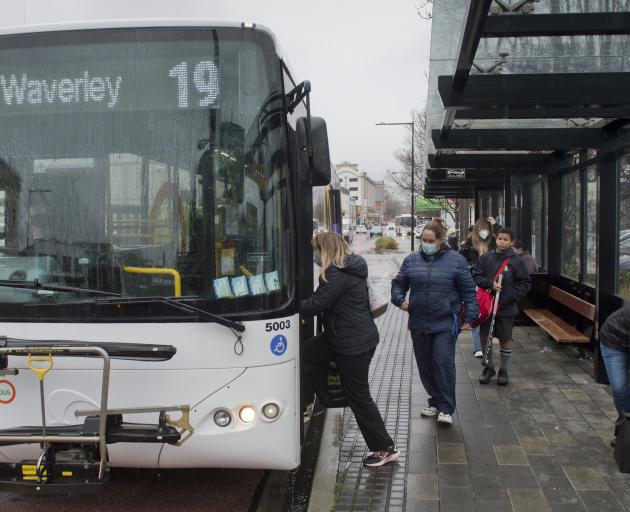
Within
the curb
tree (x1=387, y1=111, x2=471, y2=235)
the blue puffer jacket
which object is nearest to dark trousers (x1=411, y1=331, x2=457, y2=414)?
the blue puffer jacket

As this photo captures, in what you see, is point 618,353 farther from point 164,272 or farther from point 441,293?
point 164,272

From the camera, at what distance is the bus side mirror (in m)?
4.33

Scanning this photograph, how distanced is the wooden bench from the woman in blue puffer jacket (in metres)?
2.99

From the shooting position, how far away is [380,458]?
5191 millimetres

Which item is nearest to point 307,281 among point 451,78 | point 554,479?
point 554,479

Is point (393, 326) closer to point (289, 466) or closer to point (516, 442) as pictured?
point (516, 442)

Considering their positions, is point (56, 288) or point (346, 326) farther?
point (346, 326)

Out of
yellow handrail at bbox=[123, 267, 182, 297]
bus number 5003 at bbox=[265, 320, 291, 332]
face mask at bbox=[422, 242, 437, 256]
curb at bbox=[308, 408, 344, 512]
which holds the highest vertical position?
face mask at bbox=[422, 242, 437, 256]

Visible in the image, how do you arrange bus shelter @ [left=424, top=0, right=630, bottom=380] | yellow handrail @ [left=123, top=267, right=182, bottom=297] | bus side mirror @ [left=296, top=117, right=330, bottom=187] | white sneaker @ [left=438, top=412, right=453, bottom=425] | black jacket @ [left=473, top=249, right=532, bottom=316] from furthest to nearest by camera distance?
black jacket @ [left=473, top=249, right=532, bottom=316], white sneaker @ [left=438, top=412, right=453, bottom=425], bus shelter @ [left=424, top=0, right=630, bottom=380], bus side mirror @ [left=296, top=117, right=330, bottom=187], yellow handrail @ [left=123, top=267, right=182, bottom=297]

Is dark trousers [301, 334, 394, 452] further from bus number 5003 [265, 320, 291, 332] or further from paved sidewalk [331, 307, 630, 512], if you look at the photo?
bus number 5003 [265, 320, 291, 332]

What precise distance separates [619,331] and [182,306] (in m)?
3.13

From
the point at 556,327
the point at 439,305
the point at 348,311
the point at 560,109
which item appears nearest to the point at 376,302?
the point at 348,311

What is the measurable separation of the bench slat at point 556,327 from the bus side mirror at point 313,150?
529 cm

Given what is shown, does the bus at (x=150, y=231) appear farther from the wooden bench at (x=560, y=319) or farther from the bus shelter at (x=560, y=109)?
the wooden bench at (x=560, y=319)
